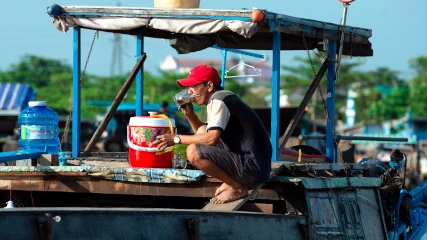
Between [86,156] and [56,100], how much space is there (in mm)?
46944

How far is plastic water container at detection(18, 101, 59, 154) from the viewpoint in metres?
7.15

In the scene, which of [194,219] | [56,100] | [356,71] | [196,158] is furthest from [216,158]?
[356,71]

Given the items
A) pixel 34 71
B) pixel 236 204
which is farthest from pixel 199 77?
pixel 34 71

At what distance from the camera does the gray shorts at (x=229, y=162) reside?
6082 mm

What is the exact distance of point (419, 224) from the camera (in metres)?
9.09

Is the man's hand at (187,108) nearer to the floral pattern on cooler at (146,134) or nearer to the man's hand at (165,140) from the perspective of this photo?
the floral pattern on cooler at (146,134)

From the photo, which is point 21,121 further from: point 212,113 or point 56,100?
point 56,100

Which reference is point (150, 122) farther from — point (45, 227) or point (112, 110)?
point (45, 227)

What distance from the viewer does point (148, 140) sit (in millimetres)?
6664

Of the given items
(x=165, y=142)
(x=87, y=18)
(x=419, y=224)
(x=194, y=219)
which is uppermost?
(x=87, y=18)

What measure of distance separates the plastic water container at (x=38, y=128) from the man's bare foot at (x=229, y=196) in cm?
185

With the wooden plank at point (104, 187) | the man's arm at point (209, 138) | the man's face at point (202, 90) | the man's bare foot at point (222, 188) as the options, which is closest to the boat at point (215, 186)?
the wooden plank at point (104, 187)

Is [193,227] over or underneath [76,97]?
underneath

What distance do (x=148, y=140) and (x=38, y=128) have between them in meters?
1.09
